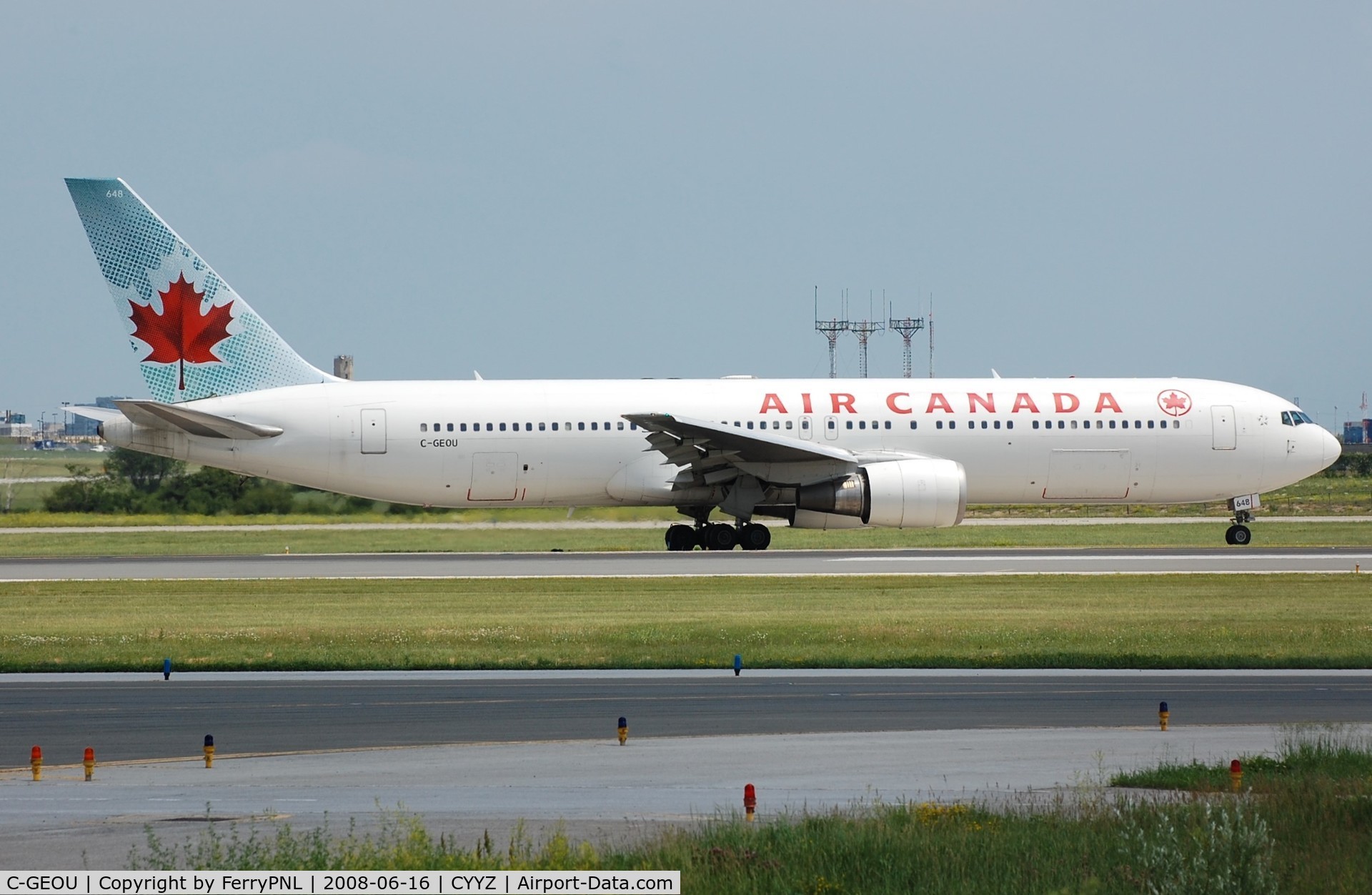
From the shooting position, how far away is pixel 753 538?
38.2 m

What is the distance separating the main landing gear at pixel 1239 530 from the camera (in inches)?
1548

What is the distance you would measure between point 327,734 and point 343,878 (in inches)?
261

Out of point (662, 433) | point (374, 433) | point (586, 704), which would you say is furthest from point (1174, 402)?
point (586, 704)

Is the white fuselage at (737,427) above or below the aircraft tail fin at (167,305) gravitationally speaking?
below

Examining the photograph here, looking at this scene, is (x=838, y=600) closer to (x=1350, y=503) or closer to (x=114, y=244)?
(x=114, y=244)

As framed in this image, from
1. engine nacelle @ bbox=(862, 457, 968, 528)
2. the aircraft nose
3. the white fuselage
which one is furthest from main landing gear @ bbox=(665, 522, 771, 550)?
the aircraft nose

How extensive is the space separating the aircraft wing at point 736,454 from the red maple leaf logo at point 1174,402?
859cm

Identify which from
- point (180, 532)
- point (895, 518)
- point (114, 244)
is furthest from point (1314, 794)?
point (180, 532)

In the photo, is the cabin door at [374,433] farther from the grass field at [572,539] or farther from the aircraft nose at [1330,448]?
the aircraft nose at [1330,448]

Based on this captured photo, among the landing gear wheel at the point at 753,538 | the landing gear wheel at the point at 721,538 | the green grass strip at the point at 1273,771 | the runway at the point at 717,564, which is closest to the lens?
the green grass strip at the point at 1273,771

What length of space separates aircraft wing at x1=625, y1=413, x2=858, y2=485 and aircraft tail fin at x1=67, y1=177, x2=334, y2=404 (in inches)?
390

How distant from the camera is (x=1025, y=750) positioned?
13898 mm

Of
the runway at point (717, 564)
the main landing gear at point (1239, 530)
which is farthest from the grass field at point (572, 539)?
the runway at point (717, 564)
